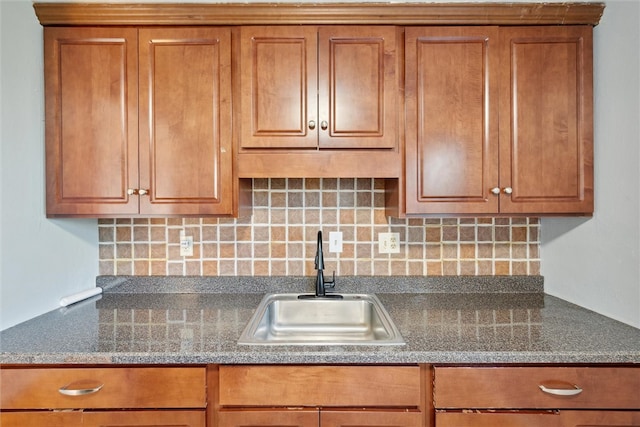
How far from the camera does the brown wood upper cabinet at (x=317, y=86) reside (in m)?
1.45

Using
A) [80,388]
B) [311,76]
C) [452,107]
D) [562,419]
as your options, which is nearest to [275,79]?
[311,76]

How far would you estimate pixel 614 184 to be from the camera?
1.36m

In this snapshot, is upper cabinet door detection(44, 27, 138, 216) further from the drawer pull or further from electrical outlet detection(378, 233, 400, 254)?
electrical outlet detection(378, 233, 400, 254)

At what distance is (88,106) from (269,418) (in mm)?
1360

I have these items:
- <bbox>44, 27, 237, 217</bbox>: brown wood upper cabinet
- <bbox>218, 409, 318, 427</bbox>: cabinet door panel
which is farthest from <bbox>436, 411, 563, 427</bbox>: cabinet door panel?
<bbox>44, 27, 237, 217</bbox>: brown wood upper cabinet

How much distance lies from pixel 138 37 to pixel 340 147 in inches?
36.5

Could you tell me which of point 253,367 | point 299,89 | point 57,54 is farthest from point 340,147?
point 57,54

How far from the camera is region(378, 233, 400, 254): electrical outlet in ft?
5.88

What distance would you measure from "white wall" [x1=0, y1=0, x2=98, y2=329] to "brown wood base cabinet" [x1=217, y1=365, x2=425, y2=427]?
886 mm

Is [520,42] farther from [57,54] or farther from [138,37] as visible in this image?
[57,54]

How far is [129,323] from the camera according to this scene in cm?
133

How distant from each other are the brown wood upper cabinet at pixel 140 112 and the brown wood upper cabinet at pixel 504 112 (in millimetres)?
794

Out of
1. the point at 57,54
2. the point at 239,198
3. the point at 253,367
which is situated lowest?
the point at 253,367

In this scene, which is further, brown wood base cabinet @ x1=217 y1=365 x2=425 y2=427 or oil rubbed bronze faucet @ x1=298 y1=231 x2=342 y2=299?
oil rubbed bronze faucet @ x1=298 y1=231 x2=342 y2=299
